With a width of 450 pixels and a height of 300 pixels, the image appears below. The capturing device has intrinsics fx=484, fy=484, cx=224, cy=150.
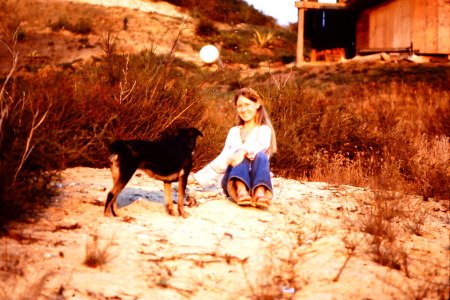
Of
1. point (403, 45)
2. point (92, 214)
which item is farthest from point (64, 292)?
point (403, 45)

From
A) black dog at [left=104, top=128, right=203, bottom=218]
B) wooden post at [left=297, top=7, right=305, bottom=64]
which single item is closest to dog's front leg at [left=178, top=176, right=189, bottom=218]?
black dog at [left=104, top=128, right=203, bottom=218]

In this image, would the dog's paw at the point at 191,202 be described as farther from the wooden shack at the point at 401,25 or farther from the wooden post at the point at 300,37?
the wooden post at the point at 300,37

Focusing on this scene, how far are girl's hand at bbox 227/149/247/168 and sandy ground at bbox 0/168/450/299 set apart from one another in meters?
0.46

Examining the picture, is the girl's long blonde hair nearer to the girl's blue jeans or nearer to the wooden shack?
the girl's blue jeans

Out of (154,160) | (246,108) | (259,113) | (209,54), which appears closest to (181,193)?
(154,160)

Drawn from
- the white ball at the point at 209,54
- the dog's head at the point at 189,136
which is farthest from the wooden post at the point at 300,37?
the dog's head at the point at 189,136

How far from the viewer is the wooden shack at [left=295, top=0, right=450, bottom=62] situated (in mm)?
22156

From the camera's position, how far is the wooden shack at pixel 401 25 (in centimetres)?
2216

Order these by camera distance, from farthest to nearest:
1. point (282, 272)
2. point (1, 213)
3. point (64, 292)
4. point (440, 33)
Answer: point (440, 33) < point (1, 213) < point (282, 272) < point (64, 292)

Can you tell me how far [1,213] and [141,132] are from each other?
125 inches

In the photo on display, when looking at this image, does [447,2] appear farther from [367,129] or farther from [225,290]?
[225,290]

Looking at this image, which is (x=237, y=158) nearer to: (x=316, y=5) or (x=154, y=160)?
(x=154, y=160)

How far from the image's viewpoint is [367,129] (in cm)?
964

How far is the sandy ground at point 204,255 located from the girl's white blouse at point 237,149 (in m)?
0.36
